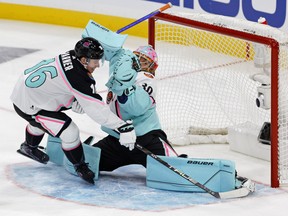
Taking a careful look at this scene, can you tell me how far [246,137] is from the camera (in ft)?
18.6

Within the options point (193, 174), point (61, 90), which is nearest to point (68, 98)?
point (61, 90)

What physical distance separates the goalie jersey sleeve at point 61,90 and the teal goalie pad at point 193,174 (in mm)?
320

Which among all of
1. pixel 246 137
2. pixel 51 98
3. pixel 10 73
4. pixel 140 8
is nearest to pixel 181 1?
pixel 140 8

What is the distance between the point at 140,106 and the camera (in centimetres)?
511

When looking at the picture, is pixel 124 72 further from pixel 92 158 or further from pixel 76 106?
pixel 92 158

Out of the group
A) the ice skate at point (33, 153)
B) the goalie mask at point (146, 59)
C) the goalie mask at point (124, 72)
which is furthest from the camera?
the ice skate at point (33, 153)

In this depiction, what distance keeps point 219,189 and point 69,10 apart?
14.5ft

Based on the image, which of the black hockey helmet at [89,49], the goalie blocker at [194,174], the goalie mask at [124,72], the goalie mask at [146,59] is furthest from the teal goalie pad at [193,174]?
the black hockey helmet at [89,49]

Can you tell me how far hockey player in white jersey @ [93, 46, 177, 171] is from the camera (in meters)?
5.06

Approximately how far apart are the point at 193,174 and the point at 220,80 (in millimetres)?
1308

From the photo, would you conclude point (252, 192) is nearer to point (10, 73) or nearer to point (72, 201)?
point (72, 201)

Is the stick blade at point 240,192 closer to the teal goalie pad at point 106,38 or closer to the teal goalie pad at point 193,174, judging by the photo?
the teal goalie pad at point 193,174

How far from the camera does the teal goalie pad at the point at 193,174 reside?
4.97 metres

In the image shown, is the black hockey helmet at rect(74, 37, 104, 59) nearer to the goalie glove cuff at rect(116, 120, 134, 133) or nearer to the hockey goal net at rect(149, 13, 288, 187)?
the goalie glove cuff at rect(116, 120, 134, 133)
